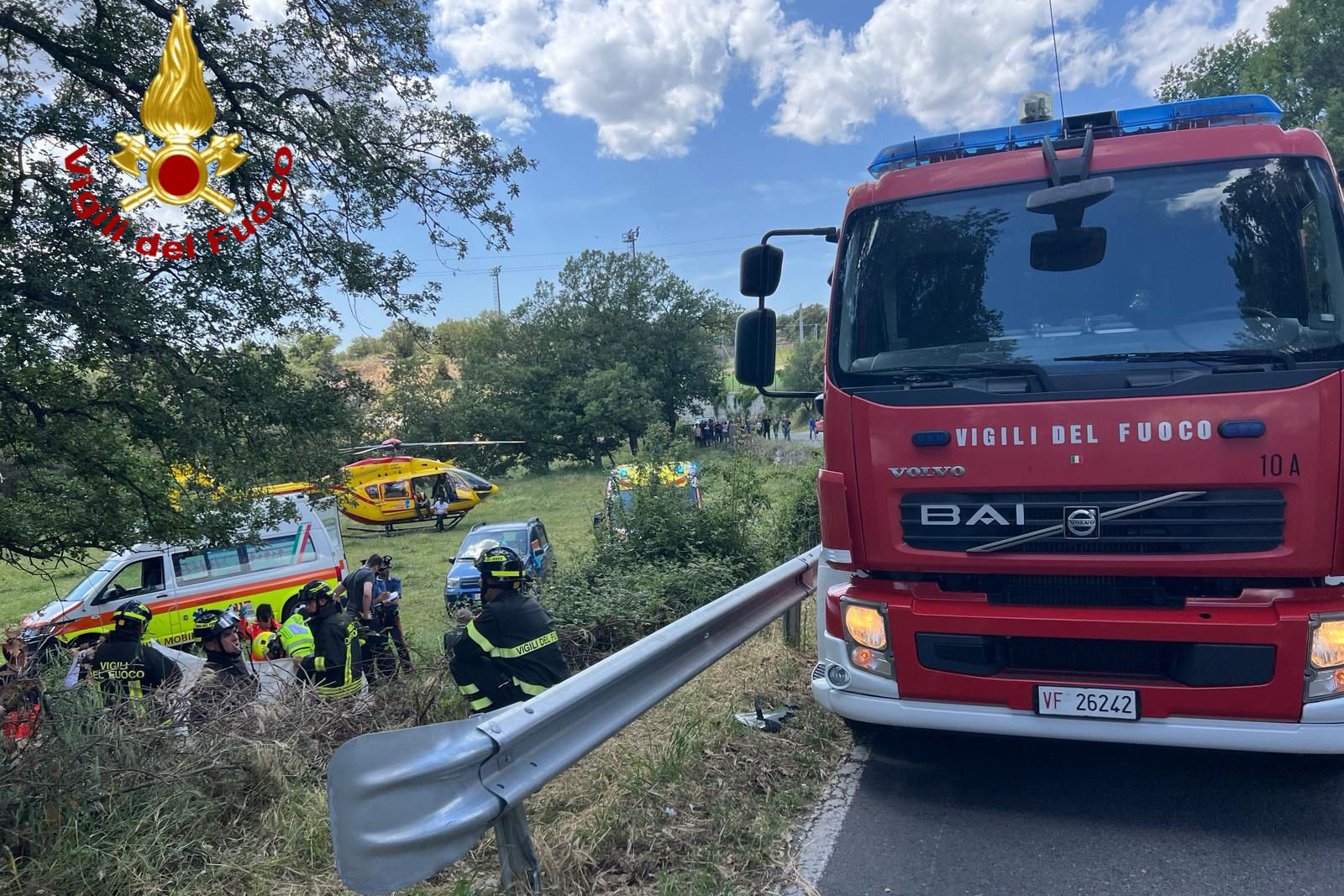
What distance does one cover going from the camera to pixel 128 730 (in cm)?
386

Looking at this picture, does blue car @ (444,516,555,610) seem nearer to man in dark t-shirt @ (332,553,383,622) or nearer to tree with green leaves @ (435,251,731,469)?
man in dark t-shirt @ (332,553,383,622)

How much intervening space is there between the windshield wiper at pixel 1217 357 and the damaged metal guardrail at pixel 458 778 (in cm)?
238

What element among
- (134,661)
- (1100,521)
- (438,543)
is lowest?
(438,543)

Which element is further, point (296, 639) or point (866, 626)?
point (296, 639)

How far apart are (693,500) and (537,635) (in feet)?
17.4

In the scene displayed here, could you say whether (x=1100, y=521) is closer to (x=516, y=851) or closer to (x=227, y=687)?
(x=516, y=851)

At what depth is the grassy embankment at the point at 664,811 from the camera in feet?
10.2

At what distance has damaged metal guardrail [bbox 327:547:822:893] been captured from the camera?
2414 mm

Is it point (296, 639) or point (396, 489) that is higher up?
point (296, 639)

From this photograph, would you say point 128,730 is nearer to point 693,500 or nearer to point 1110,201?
point 1110,201

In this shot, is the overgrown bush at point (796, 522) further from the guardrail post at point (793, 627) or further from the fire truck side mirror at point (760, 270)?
the fire truck side mirror at point (760, 270)

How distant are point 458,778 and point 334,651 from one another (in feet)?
16.6

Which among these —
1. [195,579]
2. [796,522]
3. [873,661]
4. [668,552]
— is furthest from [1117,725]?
[195,579]

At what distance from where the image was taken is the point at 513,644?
527 centimetres
